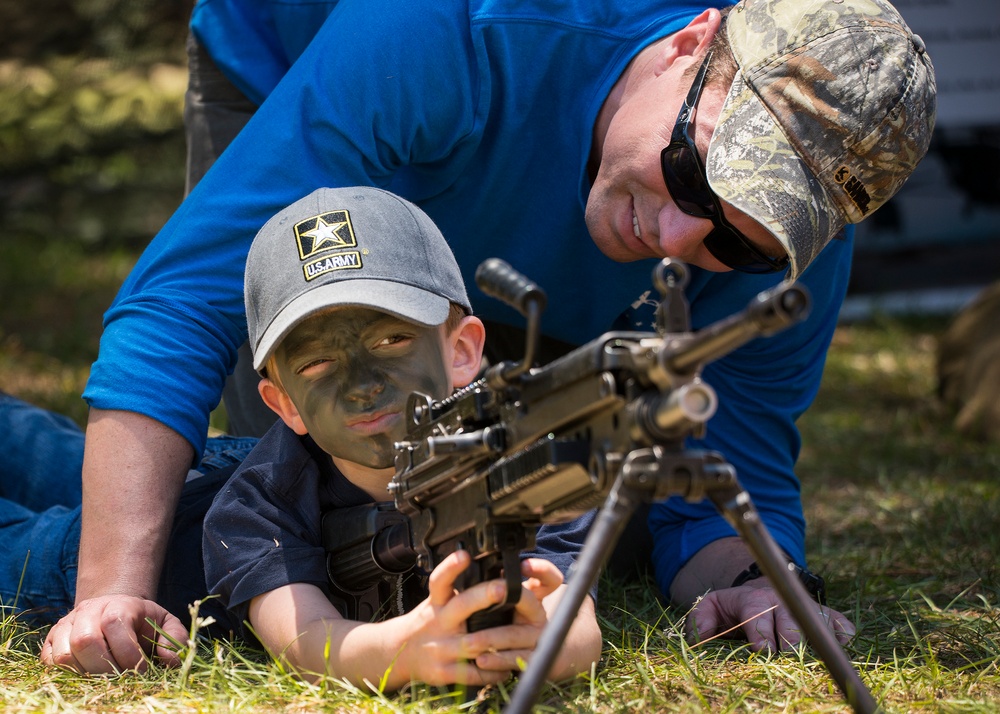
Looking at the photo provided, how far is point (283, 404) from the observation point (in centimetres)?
240

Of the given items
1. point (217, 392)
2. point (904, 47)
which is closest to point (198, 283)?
point (217, 392)

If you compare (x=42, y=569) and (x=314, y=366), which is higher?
(x=314, y=366)

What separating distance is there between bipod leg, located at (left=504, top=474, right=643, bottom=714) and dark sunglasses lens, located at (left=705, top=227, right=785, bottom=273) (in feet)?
3.48

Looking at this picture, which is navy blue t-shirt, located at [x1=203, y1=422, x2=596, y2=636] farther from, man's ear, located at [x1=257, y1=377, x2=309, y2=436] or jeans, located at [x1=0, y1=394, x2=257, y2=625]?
jeans, located at [x1=0, y1=394, x2=257, y2=625]

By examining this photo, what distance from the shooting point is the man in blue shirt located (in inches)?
95.3

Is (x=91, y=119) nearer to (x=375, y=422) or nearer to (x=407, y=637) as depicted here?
(x=375, y=422)

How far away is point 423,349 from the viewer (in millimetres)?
2289

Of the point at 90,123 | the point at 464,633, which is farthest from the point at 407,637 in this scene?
the point at 90,123

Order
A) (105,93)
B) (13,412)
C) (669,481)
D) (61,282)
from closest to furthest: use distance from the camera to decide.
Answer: (669,481)
(13,412)
(61,282)
(105,93)

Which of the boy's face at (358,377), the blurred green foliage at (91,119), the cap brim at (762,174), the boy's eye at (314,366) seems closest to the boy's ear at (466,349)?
the boy's face at (358,377)

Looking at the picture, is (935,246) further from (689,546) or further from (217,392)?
(217,392)

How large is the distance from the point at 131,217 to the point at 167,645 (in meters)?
6.91

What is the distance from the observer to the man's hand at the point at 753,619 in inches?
100.0

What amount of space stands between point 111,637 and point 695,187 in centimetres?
148
